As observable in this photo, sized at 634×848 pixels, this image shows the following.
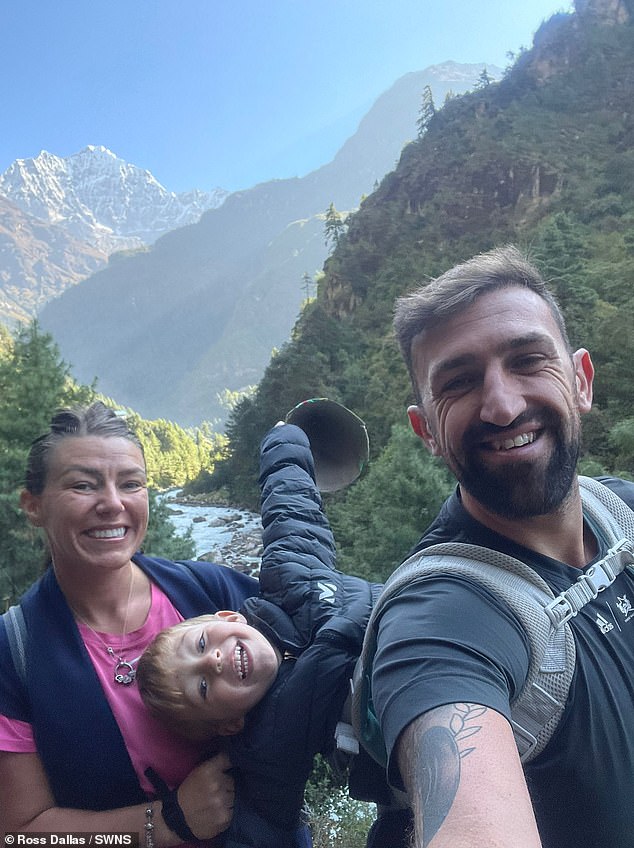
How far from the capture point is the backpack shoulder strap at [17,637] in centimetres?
136

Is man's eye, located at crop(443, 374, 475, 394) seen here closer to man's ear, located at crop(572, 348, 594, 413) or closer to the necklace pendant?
man's ear, located at crop(572, 348, 594, 413)

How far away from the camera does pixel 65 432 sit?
66.6 inches

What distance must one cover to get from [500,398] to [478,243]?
98.0 feet

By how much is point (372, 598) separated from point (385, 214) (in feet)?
118

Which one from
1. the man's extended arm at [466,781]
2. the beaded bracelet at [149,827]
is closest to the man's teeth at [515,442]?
the man's extended arm at [466,781]

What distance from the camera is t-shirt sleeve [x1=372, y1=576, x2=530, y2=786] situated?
2.96 ft

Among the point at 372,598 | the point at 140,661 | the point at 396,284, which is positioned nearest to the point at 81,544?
the point at 140,661

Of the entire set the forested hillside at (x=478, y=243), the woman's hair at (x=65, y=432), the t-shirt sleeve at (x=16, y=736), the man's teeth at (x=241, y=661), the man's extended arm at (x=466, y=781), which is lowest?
the man's extended arm at (x=466, y=781)

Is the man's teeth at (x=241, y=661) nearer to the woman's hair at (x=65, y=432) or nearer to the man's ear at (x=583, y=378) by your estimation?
the woman's hair at (x=65, y=432)

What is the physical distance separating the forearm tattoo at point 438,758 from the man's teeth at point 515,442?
22.2 inches

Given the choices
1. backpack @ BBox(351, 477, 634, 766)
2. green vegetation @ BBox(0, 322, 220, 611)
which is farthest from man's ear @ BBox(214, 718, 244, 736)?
green vegetation @ BBox(0, 322, 220, 611)

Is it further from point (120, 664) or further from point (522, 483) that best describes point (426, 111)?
point (120, 664)

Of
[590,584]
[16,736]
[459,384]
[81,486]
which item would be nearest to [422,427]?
[459,384]

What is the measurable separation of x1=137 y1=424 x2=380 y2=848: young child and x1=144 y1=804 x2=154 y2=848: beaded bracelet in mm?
191
